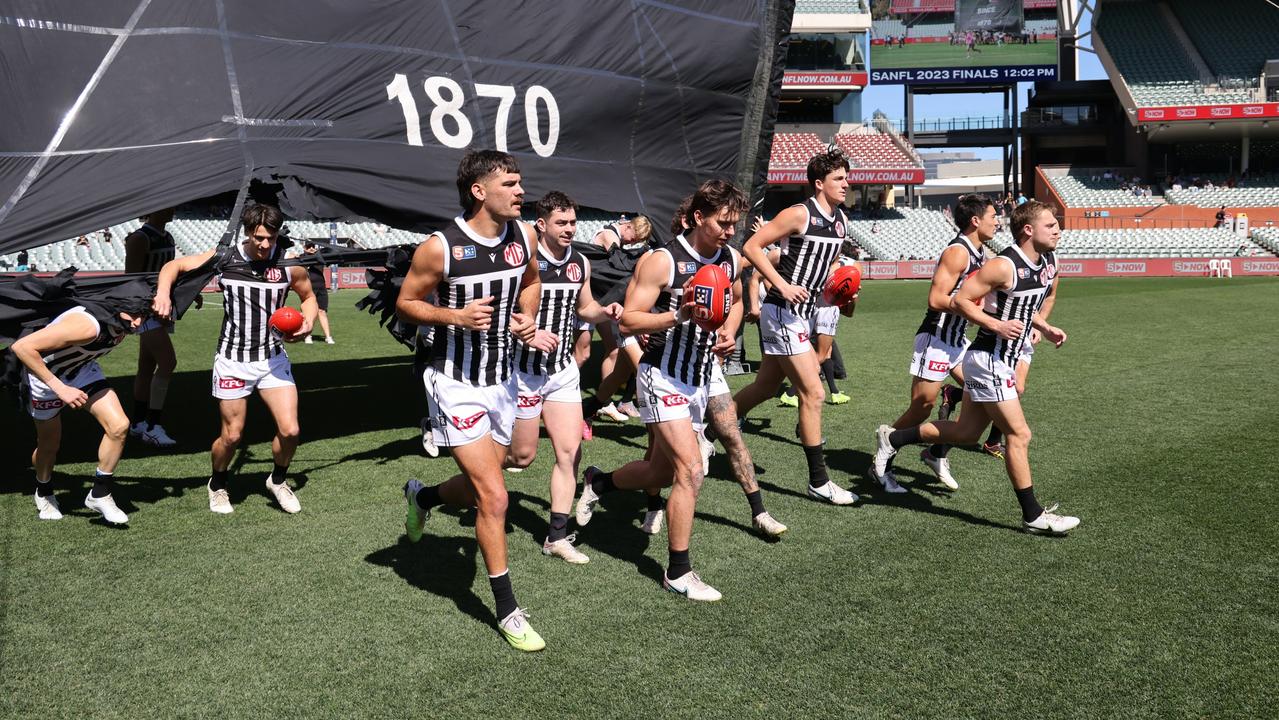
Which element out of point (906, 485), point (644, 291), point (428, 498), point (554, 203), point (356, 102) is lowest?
point (906, 485)

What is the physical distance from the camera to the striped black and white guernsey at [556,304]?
540 cm

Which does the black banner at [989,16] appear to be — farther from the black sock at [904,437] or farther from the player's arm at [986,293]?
the player's arm at [986,293]

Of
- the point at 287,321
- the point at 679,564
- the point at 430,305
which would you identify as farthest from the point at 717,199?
the point at 287,321

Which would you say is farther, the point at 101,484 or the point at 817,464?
the point at 817,464

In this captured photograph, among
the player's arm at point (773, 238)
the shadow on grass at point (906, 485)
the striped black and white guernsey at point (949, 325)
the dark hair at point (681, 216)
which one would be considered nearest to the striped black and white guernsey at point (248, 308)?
the dark hair at point (681, 216)

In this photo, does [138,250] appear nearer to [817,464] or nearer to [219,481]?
[219,481]

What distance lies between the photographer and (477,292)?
434 cm

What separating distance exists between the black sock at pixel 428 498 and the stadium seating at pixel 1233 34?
4638cm

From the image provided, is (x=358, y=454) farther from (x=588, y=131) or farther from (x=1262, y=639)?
(x=1262, y=639)

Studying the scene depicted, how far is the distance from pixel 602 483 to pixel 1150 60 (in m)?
46.6

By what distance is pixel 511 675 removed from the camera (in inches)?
151

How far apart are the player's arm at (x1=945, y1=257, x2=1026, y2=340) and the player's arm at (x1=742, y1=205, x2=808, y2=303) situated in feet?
3.18

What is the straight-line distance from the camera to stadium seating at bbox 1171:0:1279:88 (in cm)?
4219

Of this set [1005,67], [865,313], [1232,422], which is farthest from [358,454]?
[1005,67]
